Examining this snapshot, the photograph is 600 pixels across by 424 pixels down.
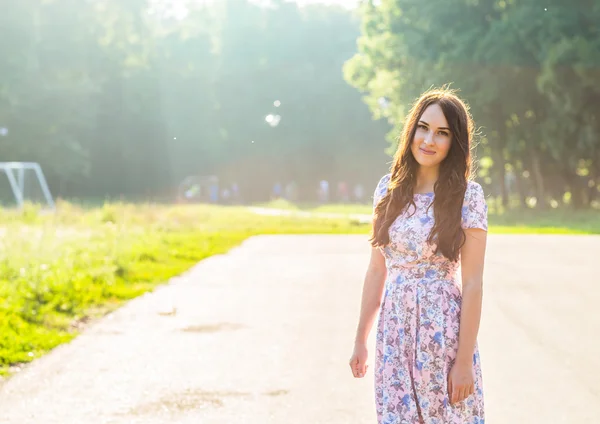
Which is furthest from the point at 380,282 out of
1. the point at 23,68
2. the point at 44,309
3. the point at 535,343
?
the point at 23,68

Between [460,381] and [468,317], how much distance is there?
9.1 inches

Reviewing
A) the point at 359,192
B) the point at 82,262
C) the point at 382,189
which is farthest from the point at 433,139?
the point at 359,192

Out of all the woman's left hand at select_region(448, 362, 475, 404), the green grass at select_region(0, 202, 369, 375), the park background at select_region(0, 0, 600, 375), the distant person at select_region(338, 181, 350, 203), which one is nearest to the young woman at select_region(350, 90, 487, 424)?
the woman's left hand at select_region(448, 362, 475, 404)

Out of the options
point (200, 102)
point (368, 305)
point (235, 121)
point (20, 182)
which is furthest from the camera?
point (200, 102)

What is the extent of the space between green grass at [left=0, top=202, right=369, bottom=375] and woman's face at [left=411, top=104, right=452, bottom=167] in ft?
15.5

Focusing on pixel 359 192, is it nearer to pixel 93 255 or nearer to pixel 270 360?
pixel 93 255

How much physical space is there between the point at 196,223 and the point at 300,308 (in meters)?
18.9

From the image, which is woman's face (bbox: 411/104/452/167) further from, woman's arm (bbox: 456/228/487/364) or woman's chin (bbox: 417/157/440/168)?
woman's arm (bbox: 456/228/487/364)

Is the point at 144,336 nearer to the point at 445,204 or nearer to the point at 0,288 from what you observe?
the point at 0,288

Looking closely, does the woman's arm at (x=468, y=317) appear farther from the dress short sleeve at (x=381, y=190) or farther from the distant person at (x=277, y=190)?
the distant person at (x=277, y=190)

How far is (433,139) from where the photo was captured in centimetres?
387

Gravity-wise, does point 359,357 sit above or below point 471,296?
below

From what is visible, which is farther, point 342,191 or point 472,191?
point 342,191

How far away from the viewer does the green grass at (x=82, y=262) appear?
9648 mm
